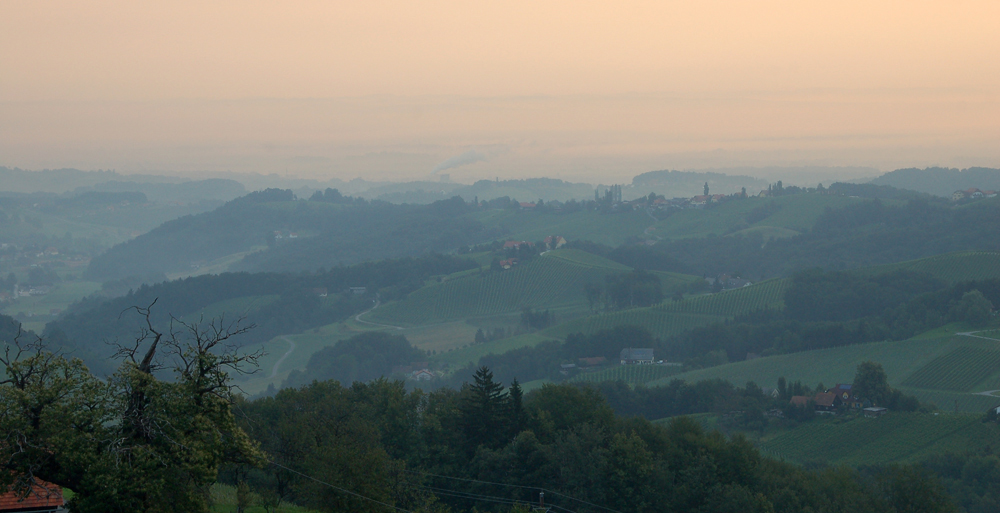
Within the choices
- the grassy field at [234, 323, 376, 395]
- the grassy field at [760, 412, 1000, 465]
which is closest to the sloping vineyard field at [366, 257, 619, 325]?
the grassy field at [234, 323, 376, 395]

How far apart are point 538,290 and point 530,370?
4610cm

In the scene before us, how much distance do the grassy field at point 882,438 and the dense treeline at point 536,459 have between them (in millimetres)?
21317

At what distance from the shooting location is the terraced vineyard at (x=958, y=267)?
11481 cm

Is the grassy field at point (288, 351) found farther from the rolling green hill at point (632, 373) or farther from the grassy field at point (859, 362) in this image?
the grassy field at point (859, 362)

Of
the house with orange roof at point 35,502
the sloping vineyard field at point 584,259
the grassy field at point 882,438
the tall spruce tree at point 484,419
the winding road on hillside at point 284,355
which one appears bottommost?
the winding road on hillside at point 284,355

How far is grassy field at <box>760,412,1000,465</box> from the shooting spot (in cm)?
5372

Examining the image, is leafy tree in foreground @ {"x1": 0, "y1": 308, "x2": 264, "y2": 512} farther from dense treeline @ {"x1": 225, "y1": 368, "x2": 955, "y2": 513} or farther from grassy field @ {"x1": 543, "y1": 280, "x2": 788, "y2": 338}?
grassy field @ {"x1": 543, "y1": 280, "x2": 788, "y2": 338}

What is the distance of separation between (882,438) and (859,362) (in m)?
28.8

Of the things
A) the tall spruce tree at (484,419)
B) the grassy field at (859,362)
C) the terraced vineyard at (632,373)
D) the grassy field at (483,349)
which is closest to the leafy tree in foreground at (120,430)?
the tall spruce tree at (484,419)

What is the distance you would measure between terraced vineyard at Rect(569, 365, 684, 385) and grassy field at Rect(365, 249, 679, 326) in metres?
43.3

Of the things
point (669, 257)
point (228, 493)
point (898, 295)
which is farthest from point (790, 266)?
point (228, 493)

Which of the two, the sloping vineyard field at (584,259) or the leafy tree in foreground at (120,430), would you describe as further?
the sloping vineyard field at (584,259)

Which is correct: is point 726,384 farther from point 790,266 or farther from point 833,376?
point 790,266

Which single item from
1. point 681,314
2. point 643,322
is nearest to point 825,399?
point 643,322
